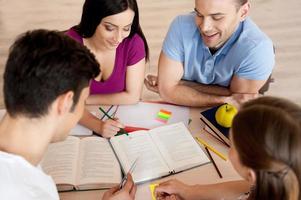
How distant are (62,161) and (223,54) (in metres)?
0.90

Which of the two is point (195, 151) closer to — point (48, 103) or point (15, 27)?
point (48, 103)

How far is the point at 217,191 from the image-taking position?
1.21 m

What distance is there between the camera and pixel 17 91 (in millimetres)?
979

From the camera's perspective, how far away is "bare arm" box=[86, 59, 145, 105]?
5.56 ft

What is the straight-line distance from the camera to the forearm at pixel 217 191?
3.96 feet

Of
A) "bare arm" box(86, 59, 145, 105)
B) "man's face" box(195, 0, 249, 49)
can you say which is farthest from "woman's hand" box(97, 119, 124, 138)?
"man's face" box(195, 0, 249, 49)

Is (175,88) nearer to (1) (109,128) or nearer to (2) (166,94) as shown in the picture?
(2) (166,94)

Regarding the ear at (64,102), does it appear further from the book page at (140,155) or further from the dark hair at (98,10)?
the dark hair at (98,10)

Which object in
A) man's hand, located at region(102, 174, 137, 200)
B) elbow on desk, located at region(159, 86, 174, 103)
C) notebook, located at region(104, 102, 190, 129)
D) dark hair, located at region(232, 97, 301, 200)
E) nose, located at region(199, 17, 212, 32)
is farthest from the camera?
elbow on desk, located at region(159, 86, 174, 103)

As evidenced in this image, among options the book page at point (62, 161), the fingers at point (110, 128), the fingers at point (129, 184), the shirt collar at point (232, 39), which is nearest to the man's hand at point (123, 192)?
the fingers at point (129, 184)

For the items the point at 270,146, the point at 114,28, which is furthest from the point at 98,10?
the point at 270,146

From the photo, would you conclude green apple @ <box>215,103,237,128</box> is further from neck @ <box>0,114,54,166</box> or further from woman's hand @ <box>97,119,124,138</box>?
neck @ <box>0,114,54,166</box>

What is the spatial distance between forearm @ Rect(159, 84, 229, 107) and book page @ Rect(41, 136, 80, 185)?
0.52 m

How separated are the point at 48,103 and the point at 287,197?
65 cm
